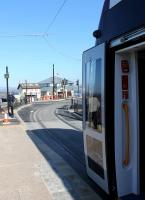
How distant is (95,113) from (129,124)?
2.62 feet

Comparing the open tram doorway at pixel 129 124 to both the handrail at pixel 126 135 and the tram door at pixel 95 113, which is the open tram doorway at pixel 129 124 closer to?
the handrail at pixel 126 135

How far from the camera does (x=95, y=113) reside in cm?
684

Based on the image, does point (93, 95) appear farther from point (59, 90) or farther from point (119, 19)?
point (59, 90)

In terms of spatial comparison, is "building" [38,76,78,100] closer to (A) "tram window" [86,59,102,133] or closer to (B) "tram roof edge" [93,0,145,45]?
(A) "tram window" [86,59,102,133]

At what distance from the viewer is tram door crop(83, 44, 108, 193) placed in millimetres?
6484

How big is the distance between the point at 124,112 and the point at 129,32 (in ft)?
4.17

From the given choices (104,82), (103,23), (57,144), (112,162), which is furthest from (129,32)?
(57,144)

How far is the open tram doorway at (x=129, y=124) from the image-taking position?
6152mm

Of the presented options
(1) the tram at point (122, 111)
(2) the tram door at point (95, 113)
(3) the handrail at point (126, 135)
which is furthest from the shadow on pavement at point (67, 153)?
(3) the handrail at point (126, 135)

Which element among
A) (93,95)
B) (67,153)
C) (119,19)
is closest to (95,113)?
(93,95)

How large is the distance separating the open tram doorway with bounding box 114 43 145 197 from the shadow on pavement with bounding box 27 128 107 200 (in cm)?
102

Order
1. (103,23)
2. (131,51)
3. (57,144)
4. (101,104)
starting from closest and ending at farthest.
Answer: (131,51) → (101,104) → (103,23) → (57,144)

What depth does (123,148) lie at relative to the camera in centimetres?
623

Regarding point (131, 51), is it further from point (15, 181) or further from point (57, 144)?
point (57, 144)
